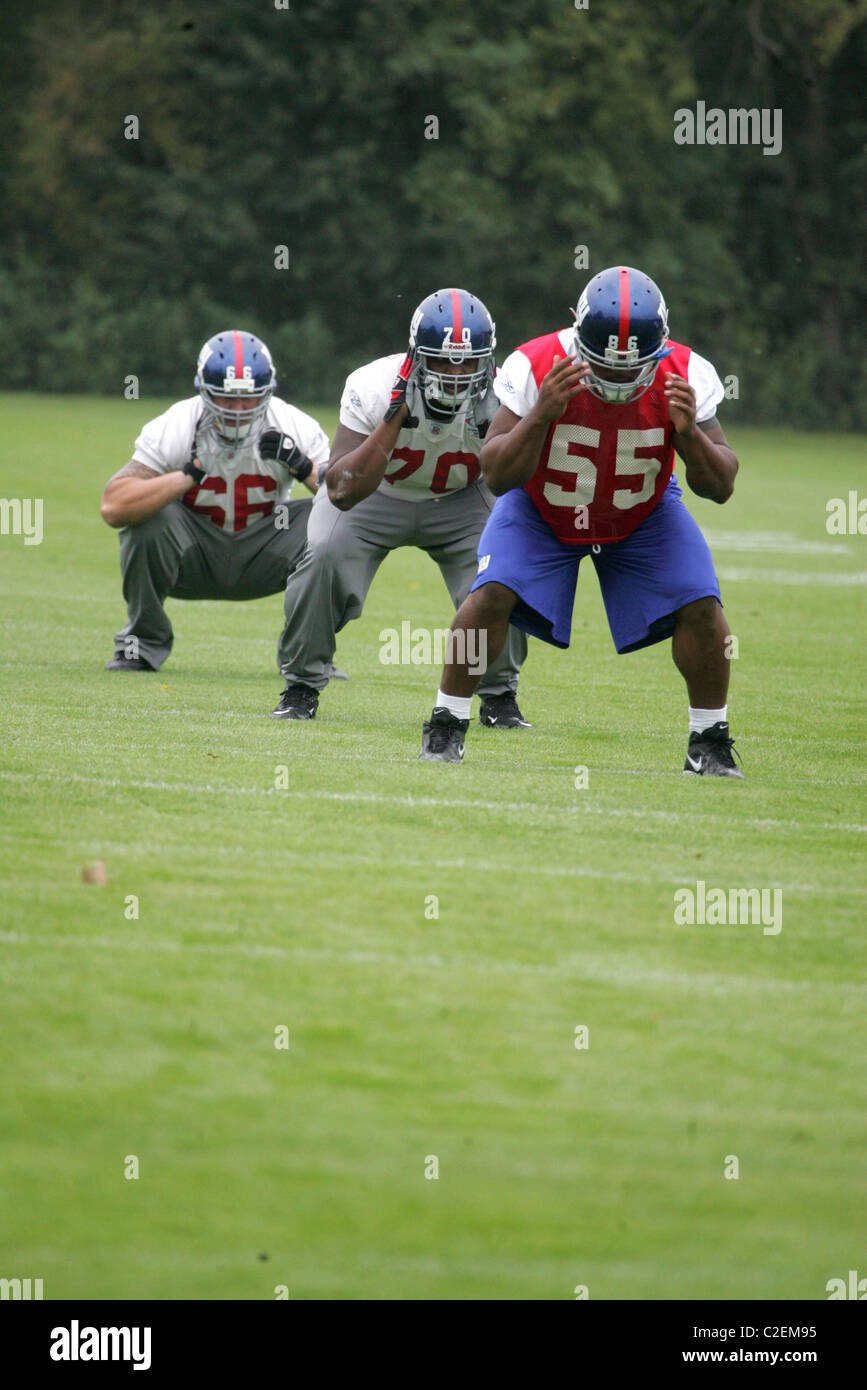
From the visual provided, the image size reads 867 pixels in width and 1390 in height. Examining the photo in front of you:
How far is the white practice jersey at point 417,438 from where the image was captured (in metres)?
8.52

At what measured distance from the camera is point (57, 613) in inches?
502

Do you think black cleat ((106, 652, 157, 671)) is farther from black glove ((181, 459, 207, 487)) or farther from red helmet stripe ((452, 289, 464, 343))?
red helmet stripe ((452, 289, 464, 343))

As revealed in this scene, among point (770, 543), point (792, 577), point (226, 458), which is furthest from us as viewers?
point (770, 543)

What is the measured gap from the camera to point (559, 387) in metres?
6.88

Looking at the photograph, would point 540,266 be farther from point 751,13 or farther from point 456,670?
point 456,670

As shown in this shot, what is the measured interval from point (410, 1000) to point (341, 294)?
4335 cm

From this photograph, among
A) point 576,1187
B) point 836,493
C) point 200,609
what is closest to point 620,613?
point 576,1187

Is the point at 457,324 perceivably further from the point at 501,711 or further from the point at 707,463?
the point at 501,711

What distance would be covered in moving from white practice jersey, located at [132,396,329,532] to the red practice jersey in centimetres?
272

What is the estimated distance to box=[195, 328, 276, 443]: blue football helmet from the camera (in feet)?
31.8

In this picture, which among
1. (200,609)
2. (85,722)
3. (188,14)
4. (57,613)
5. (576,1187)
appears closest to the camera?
(576,1187)

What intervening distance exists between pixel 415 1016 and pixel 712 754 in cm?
347

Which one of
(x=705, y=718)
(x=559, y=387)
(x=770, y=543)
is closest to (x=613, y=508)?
(x=559, y=387)

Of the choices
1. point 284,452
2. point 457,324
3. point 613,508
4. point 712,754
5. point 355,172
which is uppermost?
point 355,172
